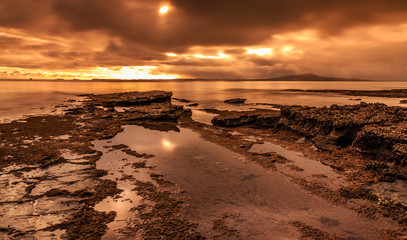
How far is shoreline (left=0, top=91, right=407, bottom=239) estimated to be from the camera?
9.15 metres

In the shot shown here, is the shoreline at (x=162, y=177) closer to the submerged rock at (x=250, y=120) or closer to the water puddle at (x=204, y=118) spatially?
the submerged rock at (x=250, y=120)

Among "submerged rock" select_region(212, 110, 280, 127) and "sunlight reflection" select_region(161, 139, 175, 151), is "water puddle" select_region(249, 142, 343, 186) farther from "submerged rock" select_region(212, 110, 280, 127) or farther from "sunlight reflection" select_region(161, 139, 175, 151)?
"submerged rock" select_region(212, 110, 280, 127)

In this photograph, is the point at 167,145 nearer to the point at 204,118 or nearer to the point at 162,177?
the point at 162,177

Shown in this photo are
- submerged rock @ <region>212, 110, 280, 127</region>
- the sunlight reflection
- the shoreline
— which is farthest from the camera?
submerged rock @ <region>212, 110, 280, 127</region>

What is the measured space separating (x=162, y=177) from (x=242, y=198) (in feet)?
18.1

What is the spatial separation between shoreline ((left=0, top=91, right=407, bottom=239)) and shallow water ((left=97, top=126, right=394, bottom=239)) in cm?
51

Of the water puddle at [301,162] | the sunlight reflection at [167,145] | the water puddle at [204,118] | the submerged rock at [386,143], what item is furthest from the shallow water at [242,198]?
the water puddle at [204,118]

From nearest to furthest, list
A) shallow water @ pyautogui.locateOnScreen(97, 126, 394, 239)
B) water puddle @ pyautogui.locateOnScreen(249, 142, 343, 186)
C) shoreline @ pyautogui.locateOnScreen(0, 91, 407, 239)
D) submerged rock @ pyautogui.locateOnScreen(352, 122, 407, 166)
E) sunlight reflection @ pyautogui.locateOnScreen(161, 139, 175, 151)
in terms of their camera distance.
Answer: shallow water @ pyautogui.locateOnScreen(97, 126, 394, 239) < shoreline @ pyautogui.locateOnScreen(0, 91, 407, 239) < submerged rock @ pyautogui.locateOnScreen(352, 122, 407, 166) < water puddle @ pyautogui.locateOnScreen(249, 142, 343, 186) < sunlight reflection @ pyautogui.locateOnScreen(161, 139, 175, 151)

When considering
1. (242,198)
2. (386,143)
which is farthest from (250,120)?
(242,198)

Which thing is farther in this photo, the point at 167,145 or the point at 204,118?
the point at 204,118

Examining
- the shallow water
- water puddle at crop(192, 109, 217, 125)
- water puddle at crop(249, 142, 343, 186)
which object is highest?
water puddle at crop(192, 109, 217, 125)

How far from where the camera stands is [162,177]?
13.8 metres

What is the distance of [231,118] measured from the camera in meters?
31.2

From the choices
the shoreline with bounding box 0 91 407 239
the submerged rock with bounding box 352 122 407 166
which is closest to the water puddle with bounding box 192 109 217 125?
the shoreline with bounding box 0 91 407 239
